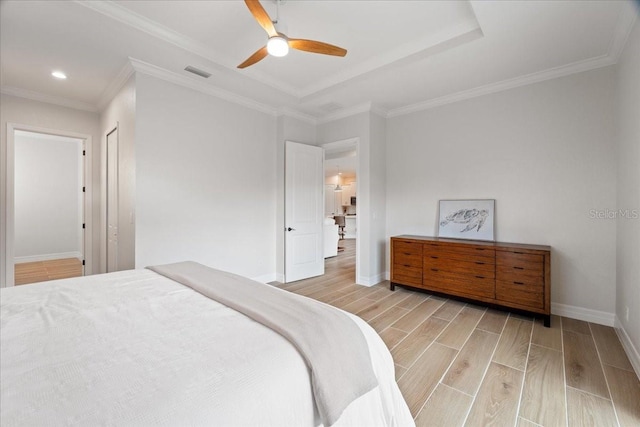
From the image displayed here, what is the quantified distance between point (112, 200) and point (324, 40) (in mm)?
3361

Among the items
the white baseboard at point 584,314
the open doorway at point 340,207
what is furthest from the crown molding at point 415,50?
the white baseboard at point 584,314

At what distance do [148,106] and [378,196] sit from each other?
10.7 ft

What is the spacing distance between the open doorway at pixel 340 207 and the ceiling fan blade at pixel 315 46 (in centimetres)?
212

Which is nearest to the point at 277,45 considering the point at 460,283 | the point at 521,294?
the point at 460,283

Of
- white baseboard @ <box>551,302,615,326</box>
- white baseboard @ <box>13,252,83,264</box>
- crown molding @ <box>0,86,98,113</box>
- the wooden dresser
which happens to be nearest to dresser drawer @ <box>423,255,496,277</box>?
the wooden dresser

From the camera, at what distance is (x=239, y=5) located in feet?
7.23

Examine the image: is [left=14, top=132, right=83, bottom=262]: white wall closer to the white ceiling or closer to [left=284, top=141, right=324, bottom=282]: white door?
the white ceiling

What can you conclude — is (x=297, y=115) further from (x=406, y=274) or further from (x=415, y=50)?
(x=406, y=274)

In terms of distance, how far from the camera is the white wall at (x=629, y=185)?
80.8 inches

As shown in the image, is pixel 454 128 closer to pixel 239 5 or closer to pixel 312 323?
pixel 239 5

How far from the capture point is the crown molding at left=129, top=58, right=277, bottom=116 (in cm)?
292

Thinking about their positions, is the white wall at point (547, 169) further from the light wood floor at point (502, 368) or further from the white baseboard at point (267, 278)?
the white baseboard at point (267, 278)

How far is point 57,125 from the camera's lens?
3.86 metres

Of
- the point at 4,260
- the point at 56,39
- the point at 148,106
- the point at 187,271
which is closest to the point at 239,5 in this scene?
the point at 148,106
